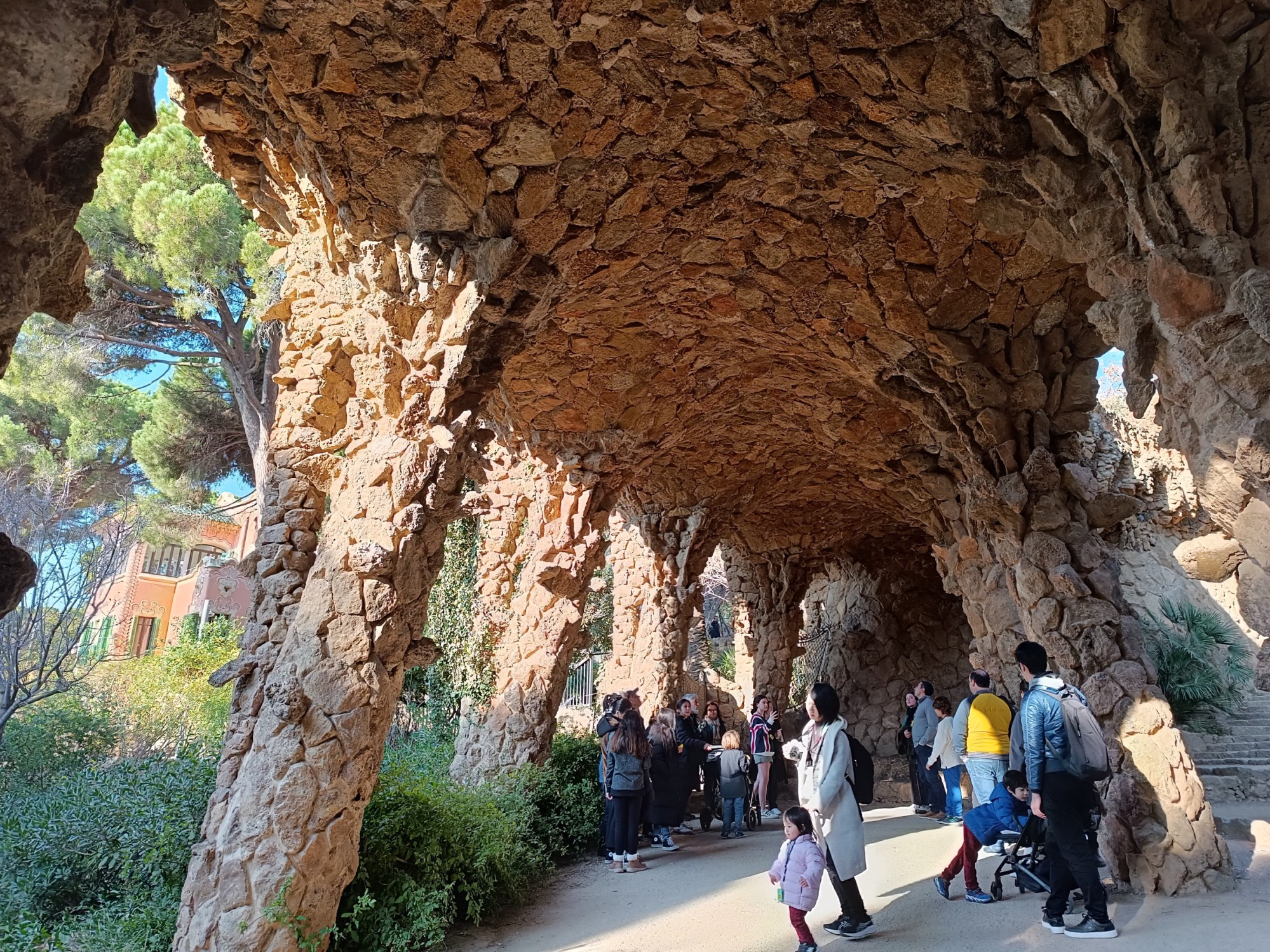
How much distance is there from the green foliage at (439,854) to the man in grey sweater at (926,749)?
10.6 feet

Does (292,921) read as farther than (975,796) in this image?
No

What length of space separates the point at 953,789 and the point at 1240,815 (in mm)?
2278

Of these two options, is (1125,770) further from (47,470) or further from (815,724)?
(47,470)

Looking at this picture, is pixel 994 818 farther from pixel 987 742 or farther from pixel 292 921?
pixel 292 921

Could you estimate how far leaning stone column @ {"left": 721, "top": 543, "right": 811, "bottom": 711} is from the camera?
1105 centimetres

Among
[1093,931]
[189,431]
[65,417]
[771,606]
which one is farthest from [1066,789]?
[65,417]

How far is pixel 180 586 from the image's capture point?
17.6 m

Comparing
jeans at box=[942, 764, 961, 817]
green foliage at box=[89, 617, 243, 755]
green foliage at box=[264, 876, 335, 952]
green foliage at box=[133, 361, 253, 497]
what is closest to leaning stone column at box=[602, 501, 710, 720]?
jeans at box=[942, 764, 961, 817]

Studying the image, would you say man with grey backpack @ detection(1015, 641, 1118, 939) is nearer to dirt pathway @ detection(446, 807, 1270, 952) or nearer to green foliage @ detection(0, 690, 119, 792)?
dirt pathway @ detection(446, 807, 1270, 952)

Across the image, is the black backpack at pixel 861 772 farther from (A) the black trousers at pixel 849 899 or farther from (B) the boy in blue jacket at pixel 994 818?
(B) the boy in blue jacket at pixel 994 818

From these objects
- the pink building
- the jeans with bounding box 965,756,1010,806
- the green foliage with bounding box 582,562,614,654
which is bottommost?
the jeans with bounding box 965,756,1010,806

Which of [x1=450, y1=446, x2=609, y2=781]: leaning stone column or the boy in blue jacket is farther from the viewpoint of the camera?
[x1=450, y1=446, x2=609, y2=781]: leaning stone column

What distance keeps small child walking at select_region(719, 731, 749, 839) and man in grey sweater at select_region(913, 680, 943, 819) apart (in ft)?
5.25

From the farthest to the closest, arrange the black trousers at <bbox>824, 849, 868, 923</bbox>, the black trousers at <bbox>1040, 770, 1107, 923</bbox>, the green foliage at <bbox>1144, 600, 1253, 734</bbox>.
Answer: the green foliage at <bbox>1144, 600, 1253, 734</bbox>
the black trousers at <bbox>824, 849, 868, 923</bbox>
the black trousers at <bbox>1040, 770, 1107, 923</bbox>
